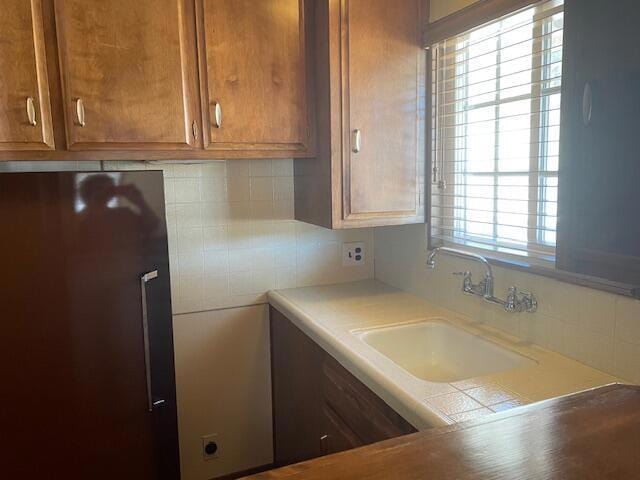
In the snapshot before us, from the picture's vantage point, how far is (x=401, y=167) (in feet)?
6.77

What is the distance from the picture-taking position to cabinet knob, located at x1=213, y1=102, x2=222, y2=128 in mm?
1879

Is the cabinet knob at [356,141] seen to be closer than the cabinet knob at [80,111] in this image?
No

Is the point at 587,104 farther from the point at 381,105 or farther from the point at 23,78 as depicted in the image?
the point at 23,78

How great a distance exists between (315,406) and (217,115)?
113cm

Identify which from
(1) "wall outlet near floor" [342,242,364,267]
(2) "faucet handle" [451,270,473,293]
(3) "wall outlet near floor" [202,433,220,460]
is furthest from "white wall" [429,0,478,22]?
(3) "wall outlet near floor" [202,433,220,460]

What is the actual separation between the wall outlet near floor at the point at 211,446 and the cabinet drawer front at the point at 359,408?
86 cm

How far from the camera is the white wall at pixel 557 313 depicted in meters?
1.37

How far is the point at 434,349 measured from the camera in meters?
1.92

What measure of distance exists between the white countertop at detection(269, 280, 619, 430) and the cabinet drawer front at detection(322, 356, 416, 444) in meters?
0.04

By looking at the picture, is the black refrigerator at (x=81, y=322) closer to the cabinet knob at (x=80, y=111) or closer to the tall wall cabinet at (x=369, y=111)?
the cabinet knob at (x=80, y=111)

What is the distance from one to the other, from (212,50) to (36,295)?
1015 millimetres

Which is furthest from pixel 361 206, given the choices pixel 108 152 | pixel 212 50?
pixel 108 152

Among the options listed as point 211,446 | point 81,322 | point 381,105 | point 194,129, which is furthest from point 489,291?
point 211,446

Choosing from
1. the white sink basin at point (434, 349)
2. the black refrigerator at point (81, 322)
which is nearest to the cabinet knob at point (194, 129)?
the black refrigerator at point (81, 322)
